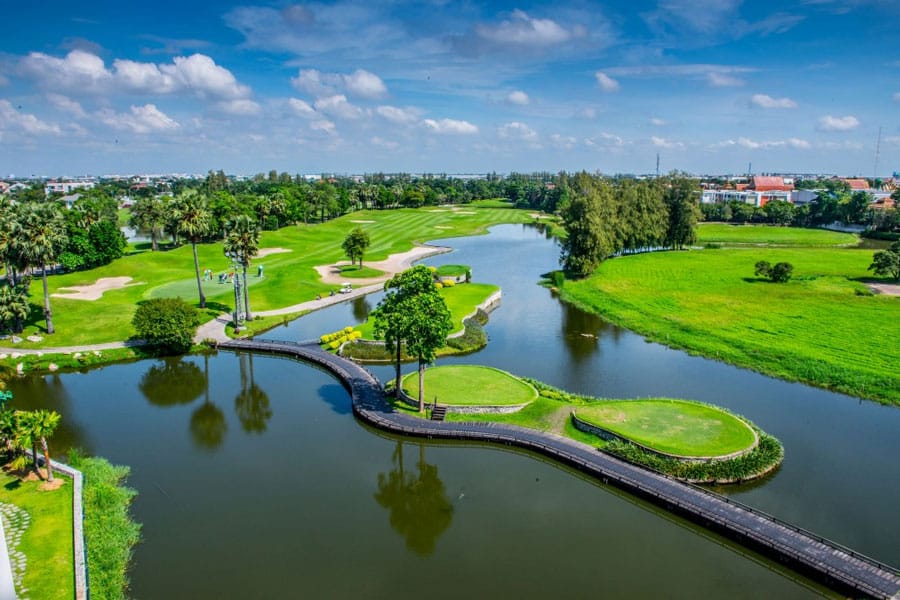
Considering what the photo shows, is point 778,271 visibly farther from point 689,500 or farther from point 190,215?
point 190,215

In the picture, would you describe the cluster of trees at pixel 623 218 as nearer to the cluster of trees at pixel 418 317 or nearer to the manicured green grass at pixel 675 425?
the manicured green grass at pixel 675 425

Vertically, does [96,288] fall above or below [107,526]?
above

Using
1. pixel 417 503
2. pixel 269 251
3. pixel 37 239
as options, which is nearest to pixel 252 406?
pixel 417 503

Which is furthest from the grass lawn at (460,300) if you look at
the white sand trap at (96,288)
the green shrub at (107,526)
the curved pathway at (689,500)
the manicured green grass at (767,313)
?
the white sand trap at (96,288)

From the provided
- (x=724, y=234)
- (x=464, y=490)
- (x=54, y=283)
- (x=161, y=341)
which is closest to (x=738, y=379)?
(x=464, y=490)

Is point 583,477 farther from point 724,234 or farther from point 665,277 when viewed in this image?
point 724,234
